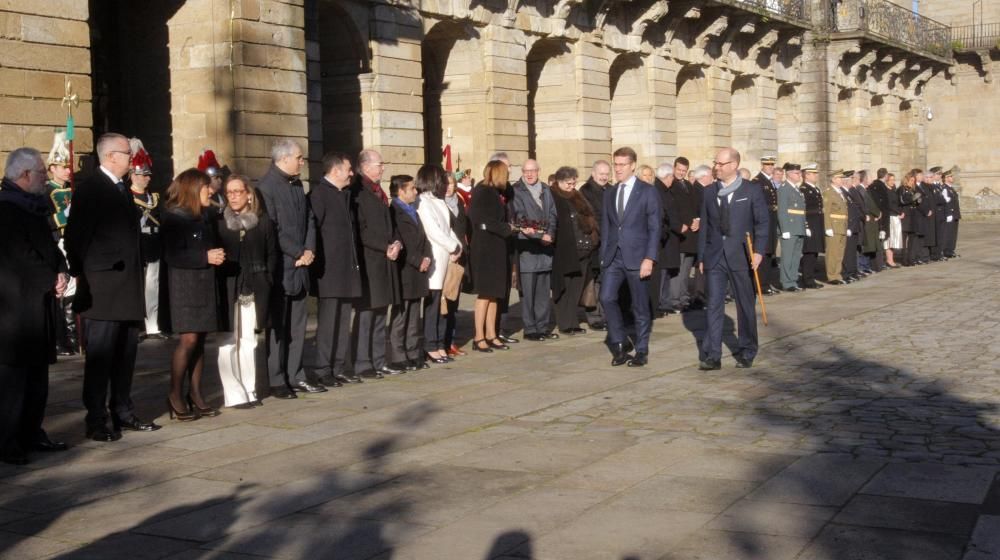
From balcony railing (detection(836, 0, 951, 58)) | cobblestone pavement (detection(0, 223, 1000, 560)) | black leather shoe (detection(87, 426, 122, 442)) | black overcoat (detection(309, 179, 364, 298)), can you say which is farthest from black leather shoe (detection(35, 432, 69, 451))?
balcony railing (detection(836, 0, 951, 58))

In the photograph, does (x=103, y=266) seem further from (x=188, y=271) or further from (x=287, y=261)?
(x=287, y=261)

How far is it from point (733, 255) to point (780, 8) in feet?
75.0

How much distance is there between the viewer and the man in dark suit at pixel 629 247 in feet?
37.1

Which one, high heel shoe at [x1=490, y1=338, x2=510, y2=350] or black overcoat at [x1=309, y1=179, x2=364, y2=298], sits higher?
black overcoat at [x1=309, y1=179, x2=364, y2=298]

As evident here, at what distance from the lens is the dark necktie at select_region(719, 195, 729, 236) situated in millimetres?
10984

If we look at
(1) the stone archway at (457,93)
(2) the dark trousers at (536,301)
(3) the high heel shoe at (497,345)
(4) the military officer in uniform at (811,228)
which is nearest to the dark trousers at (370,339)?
(3) the high heel shoe at (497,345)

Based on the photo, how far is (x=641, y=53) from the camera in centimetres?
2736

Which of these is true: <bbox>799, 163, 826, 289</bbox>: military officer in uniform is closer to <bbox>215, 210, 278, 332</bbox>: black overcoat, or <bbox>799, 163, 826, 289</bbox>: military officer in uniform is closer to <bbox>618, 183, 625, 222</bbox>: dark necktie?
<bbox>618, 183, 625, 222</bbox>: dark necktie

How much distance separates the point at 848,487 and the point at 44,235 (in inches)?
191

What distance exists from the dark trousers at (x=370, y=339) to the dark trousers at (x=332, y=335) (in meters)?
0.18

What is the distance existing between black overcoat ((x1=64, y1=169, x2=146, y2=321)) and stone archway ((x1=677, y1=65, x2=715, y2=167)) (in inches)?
926

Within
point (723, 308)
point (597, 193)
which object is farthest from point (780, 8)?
point (723, 308)

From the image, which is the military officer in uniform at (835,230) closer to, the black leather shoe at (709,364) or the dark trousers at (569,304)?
the dark trousers at (569,304)

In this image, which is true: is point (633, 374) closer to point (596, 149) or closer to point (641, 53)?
point (596, 149)
